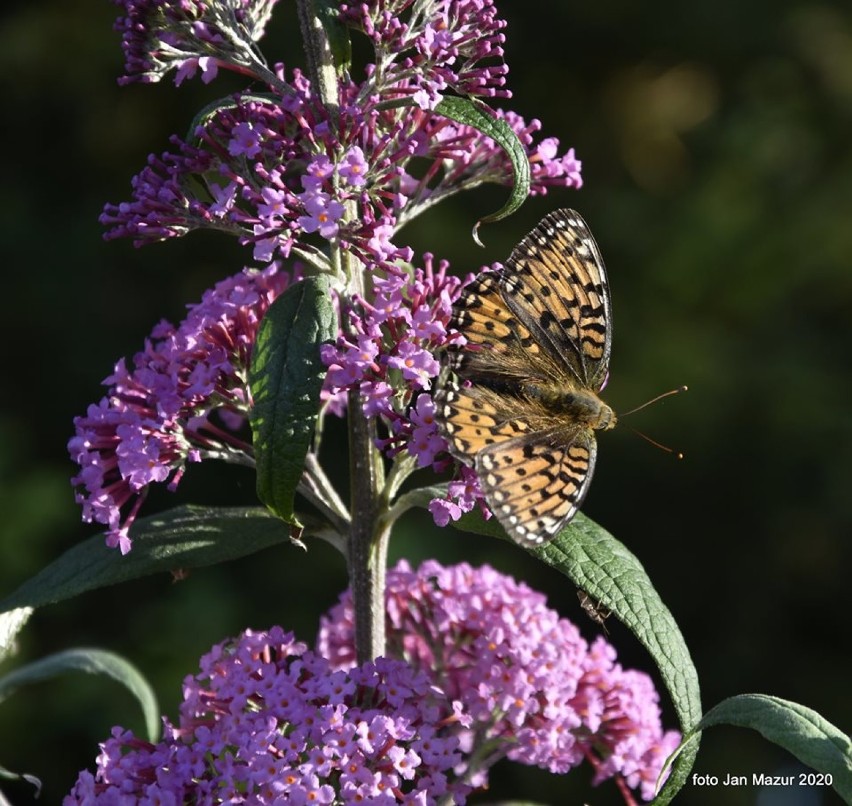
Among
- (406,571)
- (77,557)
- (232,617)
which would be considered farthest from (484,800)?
(77,557)

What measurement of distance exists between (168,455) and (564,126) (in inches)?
184

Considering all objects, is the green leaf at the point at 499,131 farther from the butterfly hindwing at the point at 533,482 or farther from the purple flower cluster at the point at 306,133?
the butterfly hindwing at the point at 533,482

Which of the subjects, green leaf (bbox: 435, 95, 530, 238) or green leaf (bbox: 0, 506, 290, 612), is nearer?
green leaf (bbox: 435, 95, 530, 238)

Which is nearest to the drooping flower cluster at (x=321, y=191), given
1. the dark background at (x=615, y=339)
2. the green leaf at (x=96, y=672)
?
the green leaf at (x=96, y=672)

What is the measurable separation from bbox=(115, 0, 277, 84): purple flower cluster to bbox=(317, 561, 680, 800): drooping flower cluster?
2.92 feet

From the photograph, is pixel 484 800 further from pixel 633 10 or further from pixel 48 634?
pixel 633 10

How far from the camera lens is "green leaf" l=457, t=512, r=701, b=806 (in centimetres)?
151

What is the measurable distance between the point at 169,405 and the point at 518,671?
65 centimetres

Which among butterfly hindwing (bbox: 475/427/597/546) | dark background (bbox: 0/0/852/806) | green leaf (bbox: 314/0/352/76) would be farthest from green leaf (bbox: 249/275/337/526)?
dark background (bbox: 0/0/852/806)

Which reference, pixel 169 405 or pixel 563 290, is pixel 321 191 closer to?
pixel 169 405

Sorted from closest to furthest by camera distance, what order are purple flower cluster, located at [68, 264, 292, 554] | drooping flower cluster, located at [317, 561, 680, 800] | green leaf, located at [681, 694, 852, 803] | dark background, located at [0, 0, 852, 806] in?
green leaf, located at [681, 694, 852, 803] → purple flower cluster, located at [68, 264, 292, 554] → drooping flower cluster, located at [317, 561, 680, 800] → dark background, located at [0, 0, 852, 806]

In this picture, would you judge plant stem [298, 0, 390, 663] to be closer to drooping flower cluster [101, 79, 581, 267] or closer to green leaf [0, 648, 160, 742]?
drooping flower cluster [101, 79, 581, 267]

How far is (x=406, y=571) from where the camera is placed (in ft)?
6.73

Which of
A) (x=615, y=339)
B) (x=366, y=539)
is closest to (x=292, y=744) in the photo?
(x=366, y=539)
